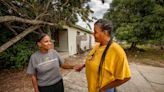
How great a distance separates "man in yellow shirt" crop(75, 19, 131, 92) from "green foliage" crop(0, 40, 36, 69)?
6442 mm

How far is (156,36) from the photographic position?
16078 mm

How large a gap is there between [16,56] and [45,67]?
5921 millimetres

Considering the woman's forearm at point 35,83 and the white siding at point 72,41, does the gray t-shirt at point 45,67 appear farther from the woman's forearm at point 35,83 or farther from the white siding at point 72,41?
the white siding at point 72,41

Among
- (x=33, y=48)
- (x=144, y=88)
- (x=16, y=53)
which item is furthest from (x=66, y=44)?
(x=144, y=88)

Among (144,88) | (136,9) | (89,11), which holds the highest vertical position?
(136,9)

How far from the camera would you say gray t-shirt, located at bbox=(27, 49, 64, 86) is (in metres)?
2.83

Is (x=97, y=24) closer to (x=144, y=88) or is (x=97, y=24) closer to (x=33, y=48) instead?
(x=144, y=88)

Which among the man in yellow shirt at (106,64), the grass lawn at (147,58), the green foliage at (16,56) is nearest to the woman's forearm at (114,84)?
the man in yellow shirt at (106,64)

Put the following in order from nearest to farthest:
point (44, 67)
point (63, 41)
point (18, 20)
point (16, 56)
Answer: point (44, 67), point (18, 20), point (16, 56), point (63, 41)

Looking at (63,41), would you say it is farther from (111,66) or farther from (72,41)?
(111,66)

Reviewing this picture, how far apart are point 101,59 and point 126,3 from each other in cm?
1651

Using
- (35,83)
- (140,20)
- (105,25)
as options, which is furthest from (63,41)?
(105,25)

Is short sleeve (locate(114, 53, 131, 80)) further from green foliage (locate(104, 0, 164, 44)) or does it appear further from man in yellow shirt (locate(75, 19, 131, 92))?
green foliage (locate(104, 0, 164, 44))

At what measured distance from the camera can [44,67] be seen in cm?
285
